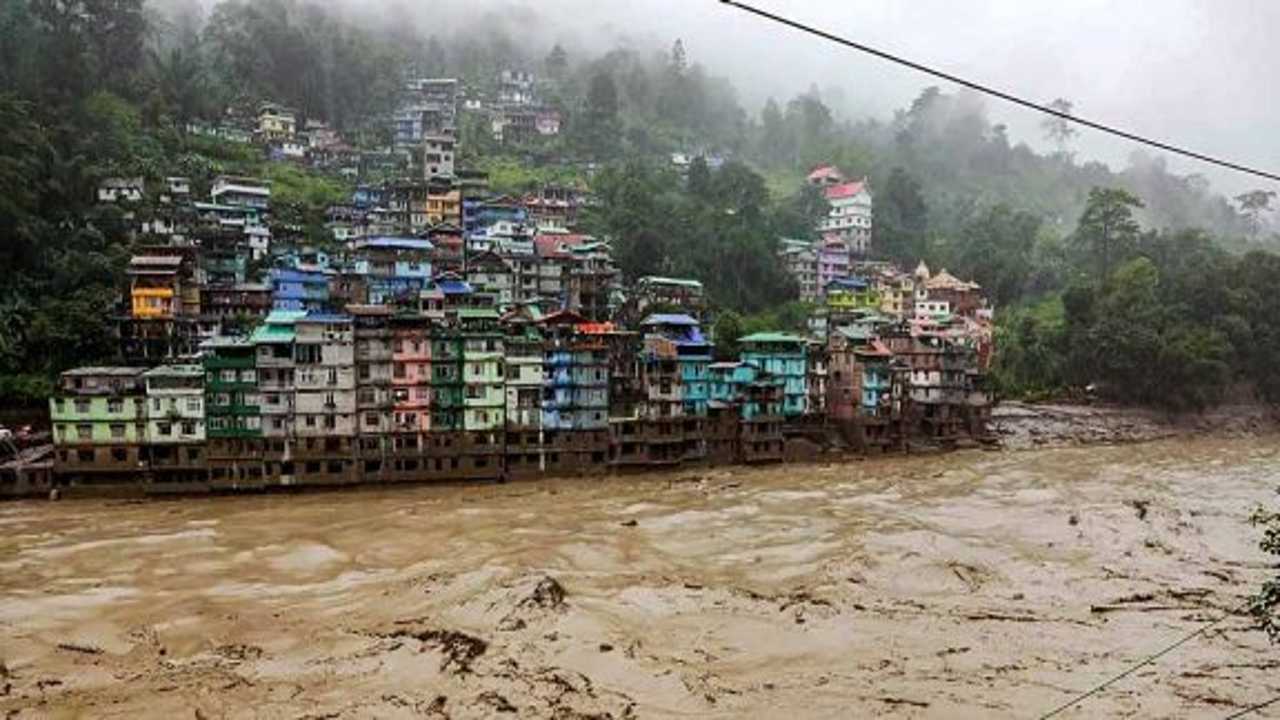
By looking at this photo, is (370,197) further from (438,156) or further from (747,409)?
(747,409)

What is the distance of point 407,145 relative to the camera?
6588 cm

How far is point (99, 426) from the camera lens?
27922 millimetres

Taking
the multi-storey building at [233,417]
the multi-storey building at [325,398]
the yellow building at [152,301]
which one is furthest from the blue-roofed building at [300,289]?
the multi-storey building at [233,417]

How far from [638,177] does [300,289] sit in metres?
25.6

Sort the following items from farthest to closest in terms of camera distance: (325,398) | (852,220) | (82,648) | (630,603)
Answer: (852,220) < (325,398) < (630,603) < (82,648)

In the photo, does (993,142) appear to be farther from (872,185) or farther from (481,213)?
(481,213)

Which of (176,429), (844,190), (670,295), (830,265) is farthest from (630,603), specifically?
(844,190)

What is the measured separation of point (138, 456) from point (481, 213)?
2579 centimetres

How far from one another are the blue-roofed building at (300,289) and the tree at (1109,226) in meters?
48.3

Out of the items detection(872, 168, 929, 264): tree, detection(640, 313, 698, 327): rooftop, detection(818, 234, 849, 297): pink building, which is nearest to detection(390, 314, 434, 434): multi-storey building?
detection(640, 313, 698, 327): rooftop

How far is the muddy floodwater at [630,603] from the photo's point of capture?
13.4 metres

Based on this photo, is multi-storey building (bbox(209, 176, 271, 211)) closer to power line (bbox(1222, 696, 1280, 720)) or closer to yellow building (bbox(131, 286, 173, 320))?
yellow building (bbox(131, 286, 173, 320))

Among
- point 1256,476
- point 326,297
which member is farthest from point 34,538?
point 1256,476

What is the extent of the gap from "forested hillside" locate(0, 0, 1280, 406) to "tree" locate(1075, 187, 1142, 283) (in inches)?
8.3
